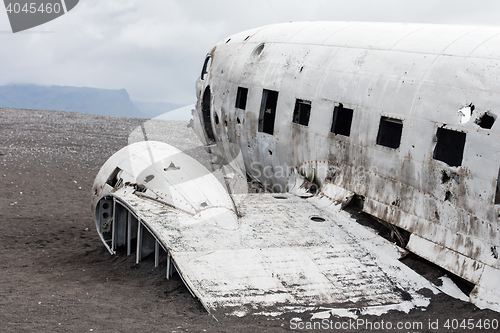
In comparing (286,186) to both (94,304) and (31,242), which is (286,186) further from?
(31,242)

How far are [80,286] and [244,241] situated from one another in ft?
11.5

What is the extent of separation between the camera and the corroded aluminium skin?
7.37 metres

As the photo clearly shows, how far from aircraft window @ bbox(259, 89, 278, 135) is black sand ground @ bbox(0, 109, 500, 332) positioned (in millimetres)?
4744

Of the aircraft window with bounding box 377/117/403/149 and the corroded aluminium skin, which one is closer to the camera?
the corroded aluminium skin

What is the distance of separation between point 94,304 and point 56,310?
60 cm

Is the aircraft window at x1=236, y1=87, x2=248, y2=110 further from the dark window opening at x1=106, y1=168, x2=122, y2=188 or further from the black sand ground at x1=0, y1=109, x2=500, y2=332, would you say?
the black sand ground at x1=0, y1=109, x2=500, y2=332

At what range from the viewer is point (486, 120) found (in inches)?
285

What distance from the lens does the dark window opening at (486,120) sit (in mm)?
7171

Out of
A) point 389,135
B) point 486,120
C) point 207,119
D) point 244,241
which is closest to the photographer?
point 486,120

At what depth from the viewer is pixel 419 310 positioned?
720cm

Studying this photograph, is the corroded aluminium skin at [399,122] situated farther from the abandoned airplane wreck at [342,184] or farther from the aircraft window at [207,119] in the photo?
the aircraft window at [207,119]

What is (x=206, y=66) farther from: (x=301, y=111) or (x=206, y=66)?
(x=301, y=111)

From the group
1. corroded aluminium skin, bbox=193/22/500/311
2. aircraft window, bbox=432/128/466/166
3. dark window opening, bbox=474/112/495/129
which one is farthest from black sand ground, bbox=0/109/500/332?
dark window opening, bbox=474/112/495/129

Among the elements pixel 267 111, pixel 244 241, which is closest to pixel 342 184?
pixel 244 241
